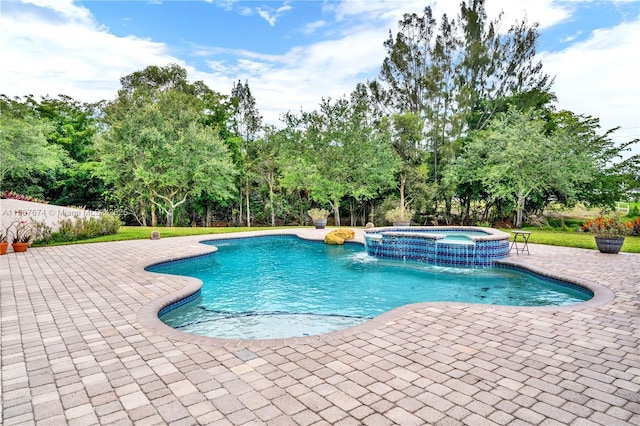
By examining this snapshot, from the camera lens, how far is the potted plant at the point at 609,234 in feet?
28.0

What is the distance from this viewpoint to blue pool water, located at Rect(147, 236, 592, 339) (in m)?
4.99

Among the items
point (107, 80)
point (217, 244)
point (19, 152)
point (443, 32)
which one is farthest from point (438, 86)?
point (19, 152)

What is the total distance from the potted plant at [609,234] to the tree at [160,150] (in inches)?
595

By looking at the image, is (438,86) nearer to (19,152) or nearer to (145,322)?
(145,322)

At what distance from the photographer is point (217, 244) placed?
12.4 metres

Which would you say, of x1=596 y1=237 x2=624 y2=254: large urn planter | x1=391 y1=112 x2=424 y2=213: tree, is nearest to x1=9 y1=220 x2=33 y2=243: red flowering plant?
x1=391 y1=112 x2=424 y2=213: tree

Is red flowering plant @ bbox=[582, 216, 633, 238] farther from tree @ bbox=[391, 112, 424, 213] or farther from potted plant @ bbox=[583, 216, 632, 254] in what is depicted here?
tree @ bbox=[391, 112, 424, 213]

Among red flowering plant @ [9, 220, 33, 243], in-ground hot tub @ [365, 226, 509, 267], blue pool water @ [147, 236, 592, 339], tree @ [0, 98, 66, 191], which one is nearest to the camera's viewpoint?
blue pool water @ [147, 236, 592, 339]

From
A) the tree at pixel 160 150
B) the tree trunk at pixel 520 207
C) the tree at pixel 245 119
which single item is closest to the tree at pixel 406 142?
the tree trunk at pixel 520 207

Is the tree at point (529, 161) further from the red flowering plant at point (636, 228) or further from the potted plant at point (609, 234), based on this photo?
the potted plant at point (609, 234)

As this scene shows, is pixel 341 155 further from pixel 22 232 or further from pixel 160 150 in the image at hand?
pixel 22 232

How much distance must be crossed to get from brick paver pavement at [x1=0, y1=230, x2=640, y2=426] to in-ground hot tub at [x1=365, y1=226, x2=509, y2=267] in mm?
3620

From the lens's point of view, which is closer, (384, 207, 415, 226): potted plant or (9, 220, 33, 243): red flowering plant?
(9, 220, 33, 243): red flowering plant

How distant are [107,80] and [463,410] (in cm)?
2479
